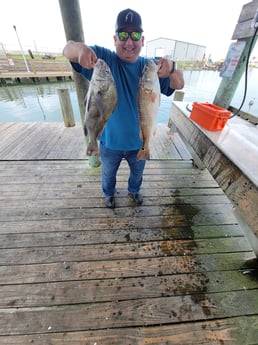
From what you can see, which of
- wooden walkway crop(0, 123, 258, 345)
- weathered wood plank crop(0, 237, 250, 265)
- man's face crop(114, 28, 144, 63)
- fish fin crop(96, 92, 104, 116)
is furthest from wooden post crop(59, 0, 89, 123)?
weathered wood plank crop(0, 237, 250, 265)

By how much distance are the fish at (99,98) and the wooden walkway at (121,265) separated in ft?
3.64

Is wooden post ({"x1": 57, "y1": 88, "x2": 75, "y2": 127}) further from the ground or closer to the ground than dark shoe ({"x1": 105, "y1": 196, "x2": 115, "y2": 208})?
further from the ground

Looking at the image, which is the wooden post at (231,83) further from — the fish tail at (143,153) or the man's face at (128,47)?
the fish tail at (143,153)

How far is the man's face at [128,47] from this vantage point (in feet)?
3.89

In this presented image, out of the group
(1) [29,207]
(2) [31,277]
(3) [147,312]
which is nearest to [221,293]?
(3) [147,312]

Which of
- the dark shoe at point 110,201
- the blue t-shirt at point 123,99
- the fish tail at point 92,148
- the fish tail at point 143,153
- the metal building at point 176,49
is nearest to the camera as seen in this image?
the blue t-shirt at point 123,99

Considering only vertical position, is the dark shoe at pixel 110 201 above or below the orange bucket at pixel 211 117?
below

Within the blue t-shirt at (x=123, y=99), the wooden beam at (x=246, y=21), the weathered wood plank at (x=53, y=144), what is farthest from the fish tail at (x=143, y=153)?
the wooden beam at (x=246, y=21)

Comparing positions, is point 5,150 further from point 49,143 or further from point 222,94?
point 222,94

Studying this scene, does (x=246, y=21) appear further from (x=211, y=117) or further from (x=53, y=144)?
(x=53, y=144)

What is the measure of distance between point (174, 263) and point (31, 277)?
1.26 metres

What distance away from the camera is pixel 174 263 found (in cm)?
156

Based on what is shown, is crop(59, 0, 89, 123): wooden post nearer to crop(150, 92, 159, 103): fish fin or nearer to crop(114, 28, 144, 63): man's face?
crop(114, 28, 144, 63): man's face

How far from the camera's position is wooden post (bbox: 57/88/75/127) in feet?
12.8
